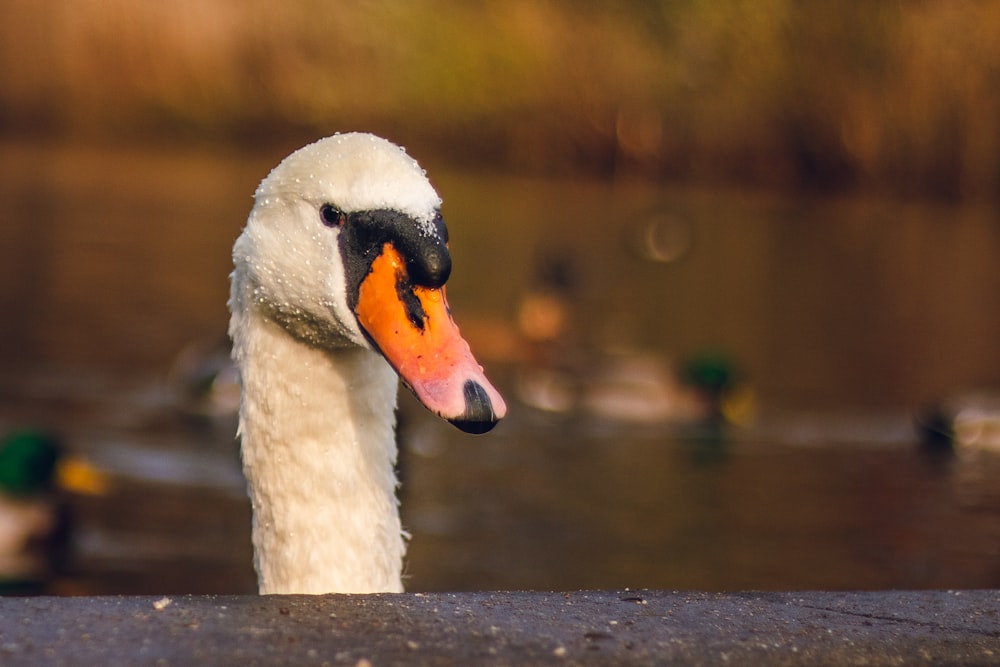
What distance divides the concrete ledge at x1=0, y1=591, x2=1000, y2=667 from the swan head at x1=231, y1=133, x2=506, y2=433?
1.18 ft

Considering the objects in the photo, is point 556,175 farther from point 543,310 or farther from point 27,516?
point 27,516

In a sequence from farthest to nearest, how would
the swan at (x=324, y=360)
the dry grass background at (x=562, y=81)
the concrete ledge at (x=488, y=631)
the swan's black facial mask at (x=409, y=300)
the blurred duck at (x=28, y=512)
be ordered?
the dry grass background at (x=562, y=81) < the blurred duck at (x=28, y=512) < the swan at (x=324, y=360) < the swan's black facial mask at (x=409, y=300) < the concrete ledge at (x=488, y=631)

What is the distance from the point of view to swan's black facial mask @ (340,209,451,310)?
132 inches

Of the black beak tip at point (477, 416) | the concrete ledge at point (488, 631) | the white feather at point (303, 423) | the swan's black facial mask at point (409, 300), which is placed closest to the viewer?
the concrete ledge at point (488, 631)

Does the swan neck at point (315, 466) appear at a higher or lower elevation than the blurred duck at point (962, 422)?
lower

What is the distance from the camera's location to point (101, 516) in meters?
10.2

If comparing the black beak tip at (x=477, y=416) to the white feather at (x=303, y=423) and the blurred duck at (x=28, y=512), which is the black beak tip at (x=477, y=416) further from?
the blurred duck at (x=28, y=512)

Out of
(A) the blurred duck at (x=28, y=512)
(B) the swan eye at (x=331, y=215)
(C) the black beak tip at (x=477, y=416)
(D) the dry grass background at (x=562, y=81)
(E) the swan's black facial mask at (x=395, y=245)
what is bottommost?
(A) the blurred duck at (x=28, y=512)

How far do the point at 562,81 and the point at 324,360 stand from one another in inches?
1270

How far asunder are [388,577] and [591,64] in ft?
107

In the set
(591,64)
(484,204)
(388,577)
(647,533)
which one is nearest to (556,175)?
(591,64)

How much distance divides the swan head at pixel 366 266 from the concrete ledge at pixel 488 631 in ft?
1.18

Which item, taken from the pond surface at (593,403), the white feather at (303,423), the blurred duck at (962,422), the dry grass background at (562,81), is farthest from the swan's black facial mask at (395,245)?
the dry grass background at (562,81)

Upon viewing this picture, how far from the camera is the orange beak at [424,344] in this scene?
10.5ft
